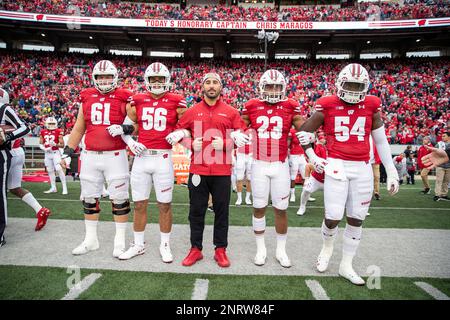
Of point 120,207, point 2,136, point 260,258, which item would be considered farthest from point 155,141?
point 2,136

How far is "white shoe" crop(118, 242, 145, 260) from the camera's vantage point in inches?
139

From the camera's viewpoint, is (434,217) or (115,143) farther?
(434,217)

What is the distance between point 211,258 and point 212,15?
25598 millimetres

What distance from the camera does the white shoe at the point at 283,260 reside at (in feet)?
11.2

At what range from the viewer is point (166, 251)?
3584mm

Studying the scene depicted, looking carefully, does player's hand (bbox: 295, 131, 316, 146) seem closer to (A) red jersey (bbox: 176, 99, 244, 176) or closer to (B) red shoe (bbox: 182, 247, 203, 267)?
(A) red jersey (bbox: 176, 99, 244, 176)

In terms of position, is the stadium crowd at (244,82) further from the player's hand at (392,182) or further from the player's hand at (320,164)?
the player's hand at (320,164)

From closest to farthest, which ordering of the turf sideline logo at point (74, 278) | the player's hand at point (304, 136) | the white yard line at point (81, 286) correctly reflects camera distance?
the white yard line at point (81, 286) < the turf sideline logo at point (74, 278) < the player's hand at point (304, 136)

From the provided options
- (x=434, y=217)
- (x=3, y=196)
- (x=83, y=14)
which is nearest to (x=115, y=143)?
(x=3, y=196)

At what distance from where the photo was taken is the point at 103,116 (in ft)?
12.1

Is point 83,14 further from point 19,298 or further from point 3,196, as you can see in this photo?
Result: point 19,298

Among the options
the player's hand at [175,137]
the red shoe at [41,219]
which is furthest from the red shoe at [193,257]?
the red shoe at [41,219]

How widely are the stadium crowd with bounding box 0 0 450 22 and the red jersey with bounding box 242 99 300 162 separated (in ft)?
72.0

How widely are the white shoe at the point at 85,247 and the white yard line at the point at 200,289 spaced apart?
5.53 ft
